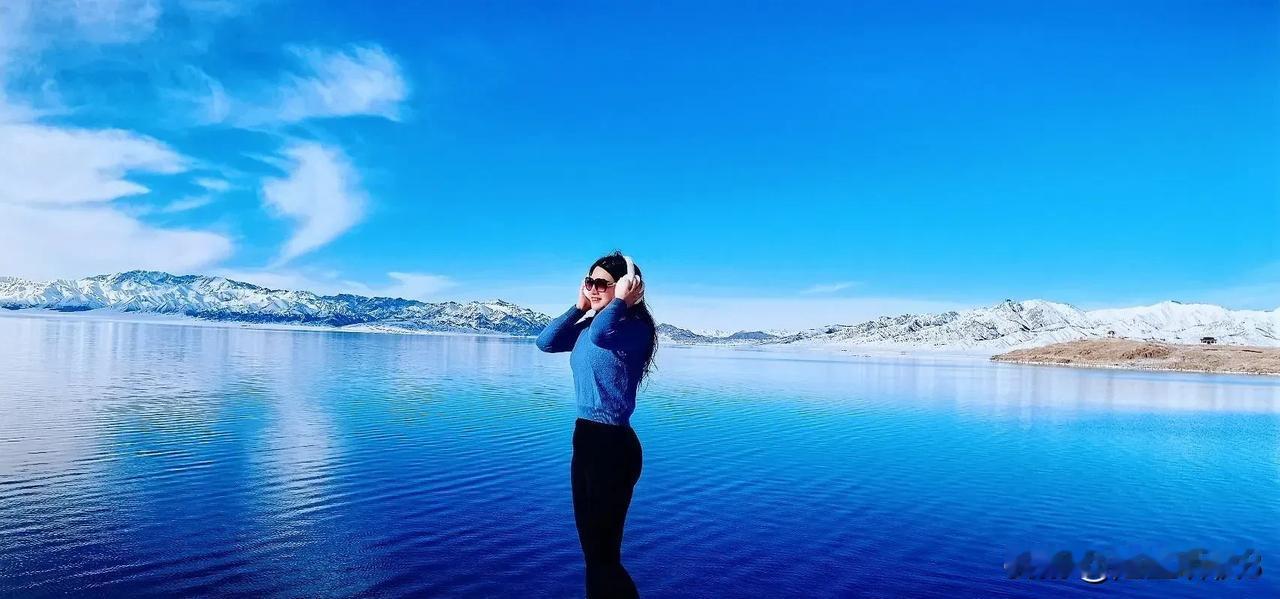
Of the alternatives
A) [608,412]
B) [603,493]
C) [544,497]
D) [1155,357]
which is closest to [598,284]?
[608,412]

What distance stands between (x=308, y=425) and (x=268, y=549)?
43.6 feet

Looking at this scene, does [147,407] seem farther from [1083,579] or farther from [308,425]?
[1083,579]

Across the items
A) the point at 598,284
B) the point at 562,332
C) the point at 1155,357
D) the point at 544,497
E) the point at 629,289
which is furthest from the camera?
the point at 1155,357

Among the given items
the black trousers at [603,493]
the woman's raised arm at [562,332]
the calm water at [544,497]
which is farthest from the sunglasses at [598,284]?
the calm water at [544,497]

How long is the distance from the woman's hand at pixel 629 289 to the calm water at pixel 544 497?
473 centimetres

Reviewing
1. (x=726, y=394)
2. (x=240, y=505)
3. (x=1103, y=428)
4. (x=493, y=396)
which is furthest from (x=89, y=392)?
(x=1103, y=428)

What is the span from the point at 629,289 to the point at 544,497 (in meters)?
9.35

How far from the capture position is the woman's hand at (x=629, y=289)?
4.83 m

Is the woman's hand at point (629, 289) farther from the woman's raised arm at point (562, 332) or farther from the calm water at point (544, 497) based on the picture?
the calm water at point (544, 497)

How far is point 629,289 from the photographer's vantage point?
4.85 meters

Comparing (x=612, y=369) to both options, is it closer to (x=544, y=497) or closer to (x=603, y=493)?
(x=603, y=493)

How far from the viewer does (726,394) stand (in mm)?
40406

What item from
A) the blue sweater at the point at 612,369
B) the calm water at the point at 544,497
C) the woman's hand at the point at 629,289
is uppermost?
the woman's hand at the point at 629,289

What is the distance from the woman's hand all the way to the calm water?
4731 mm
